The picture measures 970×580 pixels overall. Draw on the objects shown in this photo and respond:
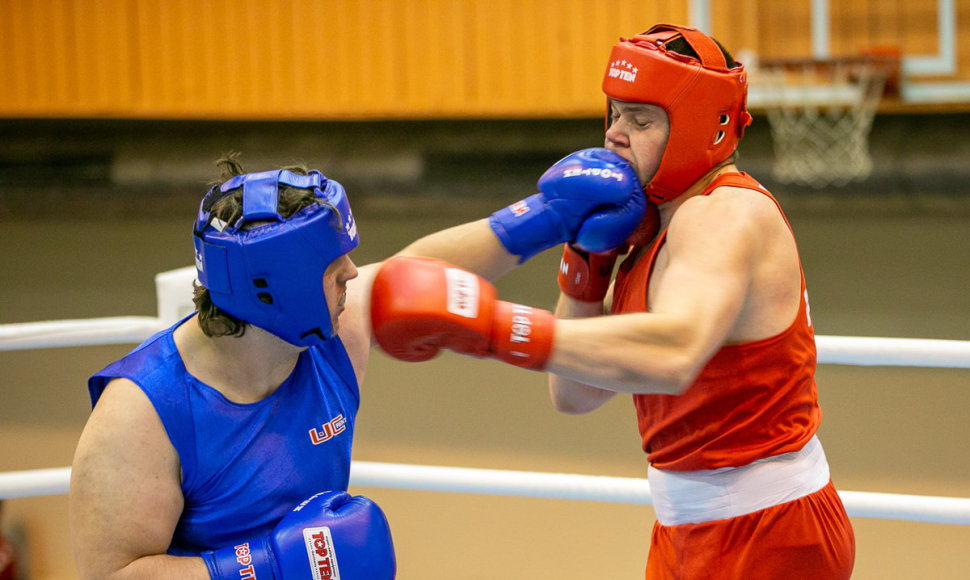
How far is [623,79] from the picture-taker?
1.39 meters

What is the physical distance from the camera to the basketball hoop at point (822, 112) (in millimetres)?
4133

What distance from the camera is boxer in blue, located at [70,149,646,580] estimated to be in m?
1.20

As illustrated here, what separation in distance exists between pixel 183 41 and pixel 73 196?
103cm

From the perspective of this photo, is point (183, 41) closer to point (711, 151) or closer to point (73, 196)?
point (73, 196)

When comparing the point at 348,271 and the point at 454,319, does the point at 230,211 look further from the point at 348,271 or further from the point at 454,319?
the point at 454,319

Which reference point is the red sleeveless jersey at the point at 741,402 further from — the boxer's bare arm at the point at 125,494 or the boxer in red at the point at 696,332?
the boxer's bare arm at the point at 125,494

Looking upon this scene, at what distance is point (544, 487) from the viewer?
5.97ft

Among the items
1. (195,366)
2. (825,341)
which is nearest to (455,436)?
(825,341)

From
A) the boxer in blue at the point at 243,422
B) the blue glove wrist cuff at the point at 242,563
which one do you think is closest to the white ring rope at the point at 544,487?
the boxer in blue at the point at 243,422

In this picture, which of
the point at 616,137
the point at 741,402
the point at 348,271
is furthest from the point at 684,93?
the point at 348,271

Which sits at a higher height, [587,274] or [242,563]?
[587,274]

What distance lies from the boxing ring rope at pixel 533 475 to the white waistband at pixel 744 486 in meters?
0.32

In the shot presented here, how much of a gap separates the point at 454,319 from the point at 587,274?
0.50 meters

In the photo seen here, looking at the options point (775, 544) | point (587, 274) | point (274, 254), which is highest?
point (274, 254)
